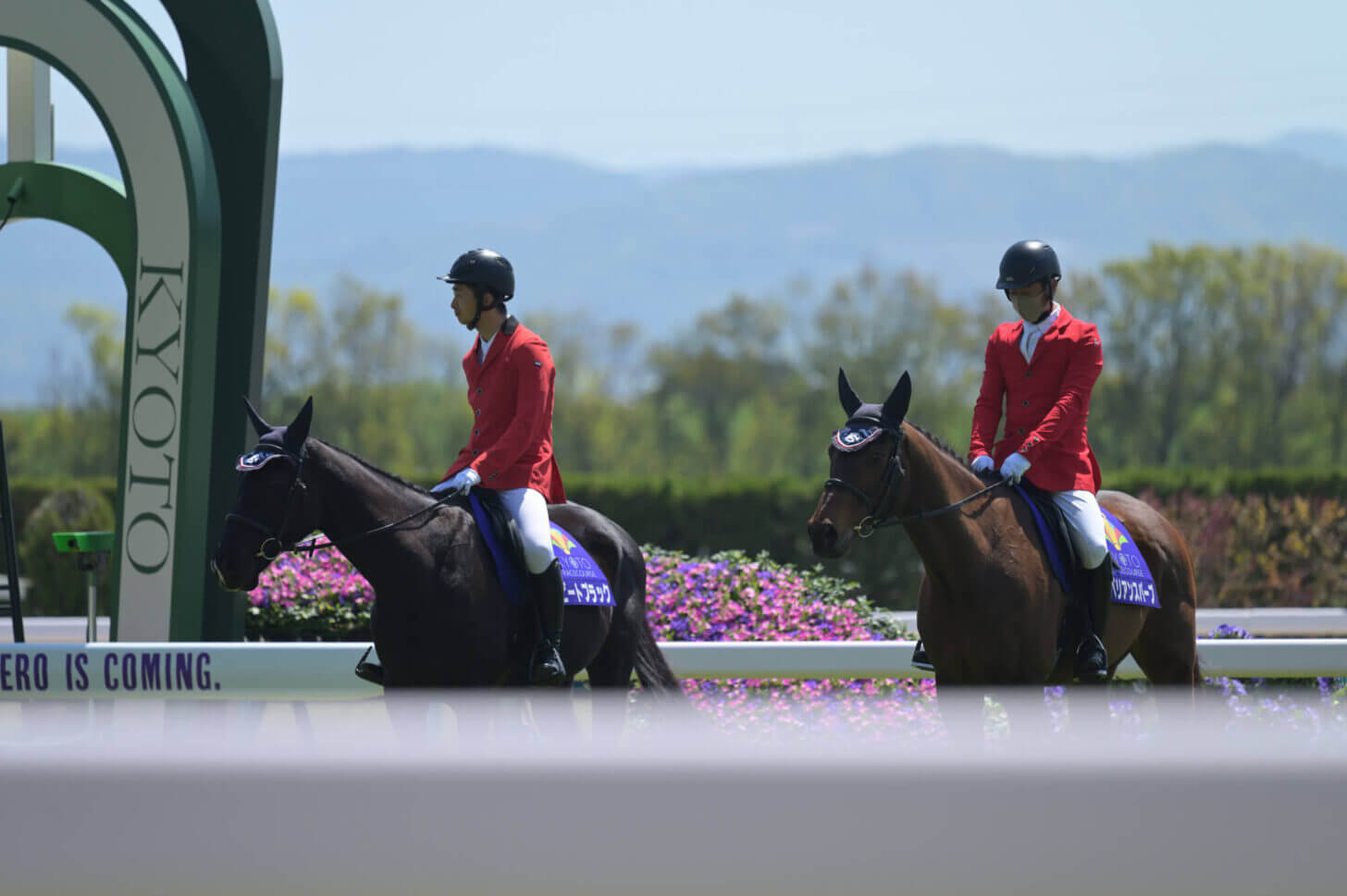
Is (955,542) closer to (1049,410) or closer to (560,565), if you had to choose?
(1049,410)

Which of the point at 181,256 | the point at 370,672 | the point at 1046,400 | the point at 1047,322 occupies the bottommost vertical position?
the point at 370,672

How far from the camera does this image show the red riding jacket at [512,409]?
5.57m

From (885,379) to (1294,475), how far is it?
8.27 m

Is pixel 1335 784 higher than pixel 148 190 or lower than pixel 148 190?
lower

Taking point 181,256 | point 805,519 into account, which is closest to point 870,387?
point 805,519

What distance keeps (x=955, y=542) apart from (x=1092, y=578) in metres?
0.67

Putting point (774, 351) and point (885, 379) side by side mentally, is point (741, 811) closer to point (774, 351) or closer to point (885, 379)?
point (885, 379)

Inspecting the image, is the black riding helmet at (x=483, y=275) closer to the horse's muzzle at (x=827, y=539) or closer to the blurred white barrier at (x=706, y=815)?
the horse's muzzle at (x=827, y=539)

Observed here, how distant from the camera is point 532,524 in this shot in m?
5.45

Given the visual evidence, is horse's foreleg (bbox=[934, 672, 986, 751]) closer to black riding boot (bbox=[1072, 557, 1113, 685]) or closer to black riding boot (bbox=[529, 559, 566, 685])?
black riding boot (bbox=[1072, 557, 1113, 685])

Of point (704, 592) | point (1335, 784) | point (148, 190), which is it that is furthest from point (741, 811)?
point (148, 190)

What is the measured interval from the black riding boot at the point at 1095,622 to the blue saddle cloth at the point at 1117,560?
7cm

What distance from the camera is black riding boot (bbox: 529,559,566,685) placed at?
5.41 metres

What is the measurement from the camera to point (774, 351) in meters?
24.9
